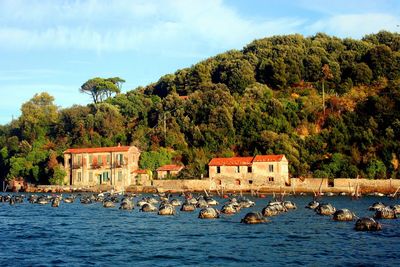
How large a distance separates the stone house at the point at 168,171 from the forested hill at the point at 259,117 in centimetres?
202

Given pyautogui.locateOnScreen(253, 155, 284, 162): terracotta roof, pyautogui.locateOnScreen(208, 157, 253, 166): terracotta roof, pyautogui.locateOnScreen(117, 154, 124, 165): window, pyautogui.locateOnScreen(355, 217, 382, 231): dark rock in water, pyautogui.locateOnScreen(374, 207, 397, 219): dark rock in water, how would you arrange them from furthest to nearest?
pyautogui.locateOnScreen(117, 154, 124, 165): window < pyautogui.locateOnScreen(208, 157, 253, 166): terracotta roof < pyautogui.locateOnScreen(253, 155, 284, 162): terracotta roof < pyautogui.locateOnScreen(374, 207, 397, 219): dark rock in water < pyautogui.locateOnScreen(355, 217, 382, 231): dark rock in water

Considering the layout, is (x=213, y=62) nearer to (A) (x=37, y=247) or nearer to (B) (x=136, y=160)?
(B) (x=136, y=160)

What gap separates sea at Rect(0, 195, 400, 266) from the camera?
2783cm

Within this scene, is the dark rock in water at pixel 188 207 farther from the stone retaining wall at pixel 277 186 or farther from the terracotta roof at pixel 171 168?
the terracotta roof at pixel 171 168

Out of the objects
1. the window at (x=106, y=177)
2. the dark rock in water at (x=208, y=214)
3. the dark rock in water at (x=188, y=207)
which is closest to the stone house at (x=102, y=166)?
the window at (x=106, y=177)

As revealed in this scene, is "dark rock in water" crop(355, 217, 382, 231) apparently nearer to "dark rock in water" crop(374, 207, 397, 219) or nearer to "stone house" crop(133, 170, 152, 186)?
"dark rock in water" crop(374, 207, 397, 219)

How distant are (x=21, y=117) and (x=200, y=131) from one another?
169 ft

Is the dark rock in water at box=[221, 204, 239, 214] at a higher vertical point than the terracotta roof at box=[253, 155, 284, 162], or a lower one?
lower

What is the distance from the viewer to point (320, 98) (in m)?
123

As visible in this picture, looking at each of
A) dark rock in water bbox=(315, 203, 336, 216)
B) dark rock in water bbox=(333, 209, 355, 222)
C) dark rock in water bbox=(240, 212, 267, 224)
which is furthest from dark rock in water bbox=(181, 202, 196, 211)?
dark rock in water bbox=(333, 209, 355, 222)

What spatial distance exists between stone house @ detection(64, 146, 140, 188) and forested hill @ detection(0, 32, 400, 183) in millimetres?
2993

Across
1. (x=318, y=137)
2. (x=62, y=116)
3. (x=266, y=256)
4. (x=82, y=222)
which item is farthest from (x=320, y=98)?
(x=266, y=256)

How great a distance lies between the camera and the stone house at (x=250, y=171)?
302ft

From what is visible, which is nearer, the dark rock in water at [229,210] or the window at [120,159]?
the dark rock in water at [229,210]
